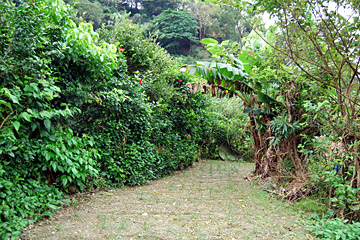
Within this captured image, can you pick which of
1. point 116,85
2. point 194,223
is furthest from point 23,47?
point 194,223

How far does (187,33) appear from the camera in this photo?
1142 inches

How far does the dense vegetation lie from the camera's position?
2838 millimetres

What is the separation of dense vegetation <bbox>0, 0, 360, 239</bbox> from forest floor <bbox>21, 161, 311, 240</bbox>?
0.90ft

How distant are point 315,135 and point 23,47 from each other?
4874 mm

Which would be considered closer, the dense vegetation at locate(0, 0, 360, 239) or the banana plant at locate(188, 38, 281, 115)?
the dense vegetation at locate(0, 0, 360, 239)

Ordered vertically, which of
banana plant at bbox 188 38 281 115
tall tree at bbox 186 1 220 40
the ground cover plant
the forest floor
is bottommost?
the forest floor

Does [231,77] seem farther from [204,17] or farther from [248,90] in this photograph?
[204,17]

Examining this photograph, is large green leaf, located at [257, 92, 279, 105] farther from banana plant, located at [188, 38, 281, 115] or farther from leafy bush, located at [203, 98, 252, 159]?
leafy bush, located at [203, 98, 252, 159]

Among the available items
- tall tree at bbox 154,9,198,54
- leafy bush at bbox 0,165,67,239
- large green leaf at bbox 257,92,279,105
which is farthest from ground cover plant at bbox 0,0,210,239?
tall tree at bbox 154,9,198,54

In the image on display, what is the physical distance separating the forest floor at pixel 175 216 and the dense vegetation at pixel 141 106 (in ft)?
0.90

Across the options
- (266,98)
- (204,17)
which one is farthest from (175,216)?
(204,17)

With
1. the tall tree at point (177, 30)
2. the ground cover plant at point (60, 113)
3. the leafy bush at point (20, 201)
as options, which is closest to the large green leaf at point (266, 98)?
the ground cover plant at point (60, 113)

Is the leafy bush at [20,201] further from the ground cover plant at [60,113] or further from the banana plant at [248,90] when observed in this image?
the banana plant at [248,90]

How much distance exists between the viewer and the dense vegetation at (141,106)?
2838 mm
